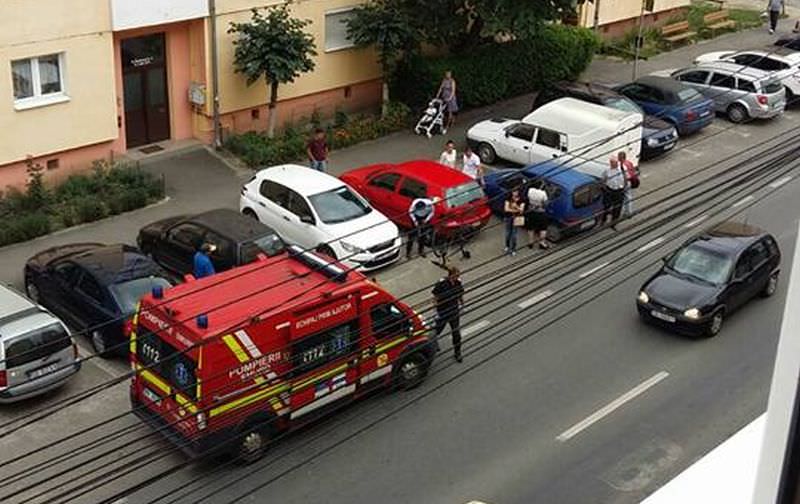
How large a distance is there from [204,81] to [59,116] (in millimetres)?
3724

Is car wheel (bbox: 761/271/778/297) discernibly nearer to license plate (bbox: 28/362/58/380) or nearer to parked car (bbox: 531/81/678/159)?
parked car (bbox: 531/81/678/159)

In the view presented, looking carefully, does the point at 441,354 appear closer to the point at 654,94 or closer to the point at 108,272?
the point at 108,272

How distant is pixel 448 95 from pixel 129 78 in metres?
7.62

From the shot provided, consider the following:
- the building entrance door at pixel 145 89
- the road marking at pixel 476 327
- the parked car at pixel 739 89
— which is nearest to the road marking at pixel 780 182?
the parked car at pixel 739 89

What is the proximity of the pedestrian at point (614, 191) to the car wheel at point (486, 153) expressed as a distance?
12.7ft

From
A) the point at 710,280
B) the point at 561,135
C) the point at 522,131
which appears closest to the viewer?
the point at 710,280

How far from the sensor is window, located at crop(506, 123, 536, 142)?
24.5 m

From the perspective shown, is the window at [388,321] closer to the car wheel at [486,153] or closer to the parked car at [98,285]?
the parked car at [98,285]

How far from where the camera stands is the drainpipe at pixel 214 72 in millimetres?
23656

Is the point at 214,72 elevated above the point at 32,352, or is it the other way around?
the point at 214,72

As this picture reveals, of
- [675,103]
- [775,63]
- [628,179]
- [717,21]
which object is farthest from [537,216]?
[717,21]

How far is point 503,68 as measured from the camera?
29.0 metres

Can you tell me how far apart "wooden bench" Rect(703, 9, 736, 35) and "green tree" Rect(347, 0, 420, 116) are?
54.6 feet

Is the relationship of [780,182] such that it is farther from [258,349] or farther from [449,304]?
[258,349]
